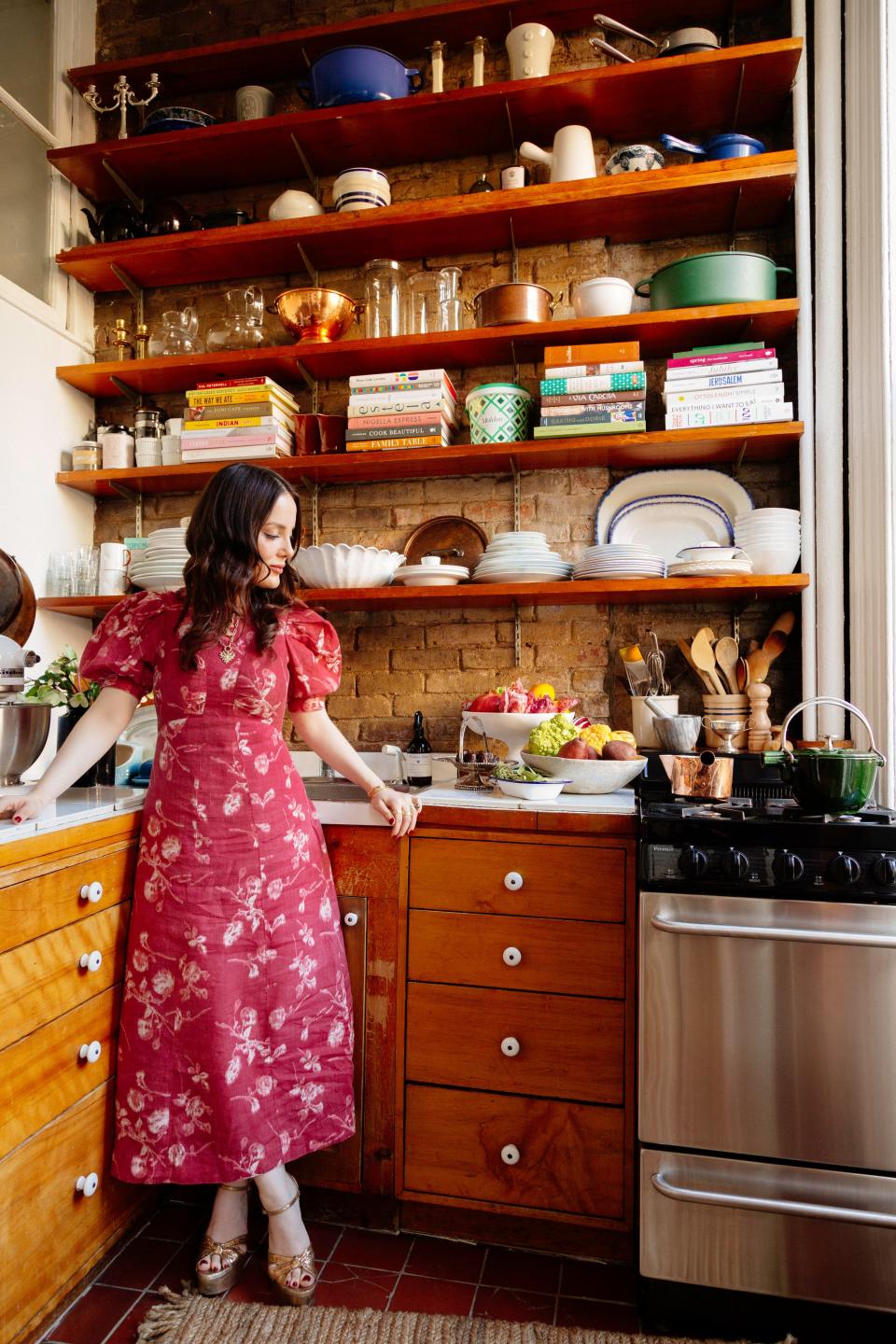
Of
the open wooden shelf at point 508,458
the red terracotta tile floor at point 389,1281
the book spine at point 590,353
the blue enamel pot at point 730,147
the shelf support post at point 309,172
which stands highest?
the shelf support post at point 309,172

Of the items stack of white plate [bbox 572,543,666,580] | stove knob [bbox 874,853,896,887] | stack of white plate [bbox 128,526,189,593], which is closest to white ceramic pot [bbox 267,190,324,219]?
stack of white plate [bbox 128,526,189,593]

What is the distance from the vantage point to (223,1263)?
1.65 meters

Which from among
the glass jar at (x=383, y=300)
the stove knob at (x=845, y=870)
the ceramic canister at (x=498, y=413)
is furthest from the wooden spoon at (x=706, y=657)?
the glass jar at (x=383, y=300)

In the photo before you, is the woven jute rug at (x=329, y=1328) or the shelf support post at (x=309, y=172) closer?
the woven jute rug at (x=329, y=1328)

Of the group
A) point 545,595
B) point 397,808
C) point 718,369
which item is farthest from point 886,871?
point 718,369

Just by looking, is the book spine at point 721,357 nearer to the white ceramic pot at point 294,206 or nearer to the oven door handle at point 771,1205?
the white ceramic pot at point 294,206

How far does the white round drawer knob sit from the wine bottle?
3.54 ft

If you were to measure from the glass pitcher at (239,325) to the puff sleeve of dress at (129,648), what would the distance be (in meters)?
1.28

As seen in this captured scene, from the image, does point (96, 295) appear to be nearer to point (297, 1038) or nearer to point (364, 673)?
point (364, 673)

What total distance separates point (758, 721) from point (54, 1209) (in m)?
1.88

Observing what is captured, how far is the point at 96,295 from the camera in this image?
114 inches

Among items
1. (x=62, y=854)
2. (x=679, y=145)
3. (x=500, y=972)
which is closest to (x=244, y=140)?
(x=679, y=145)

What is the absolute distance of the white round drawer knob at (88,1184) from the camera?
1.58 meters

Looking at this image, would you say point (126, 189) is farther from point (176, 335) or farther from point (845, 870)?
point (845, 870)
